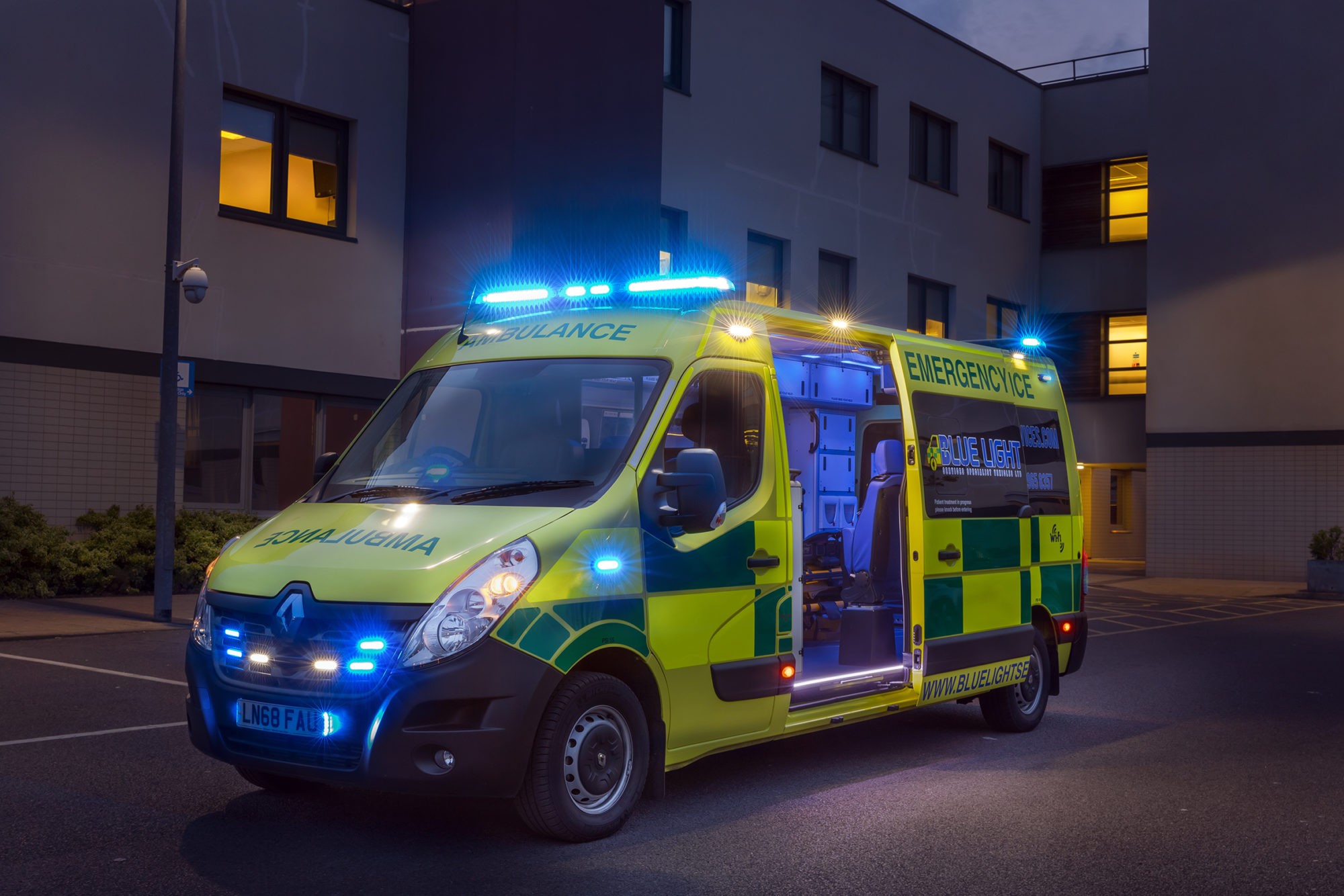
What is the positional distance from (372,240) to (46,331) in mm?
5220

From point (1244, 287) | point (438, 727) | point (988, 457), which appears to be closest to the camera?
point (438, 727)

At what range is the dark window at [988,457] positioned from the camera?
865 centimetres

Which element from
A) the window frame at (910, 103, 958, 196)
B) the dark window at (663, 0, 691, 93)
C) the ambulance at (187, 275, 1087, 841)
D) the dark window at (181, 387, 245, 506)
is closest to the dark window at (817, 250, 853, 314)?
the window frame at (910, 103, 958, 196)

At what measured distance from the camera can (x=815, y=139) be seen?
26172 millimetres

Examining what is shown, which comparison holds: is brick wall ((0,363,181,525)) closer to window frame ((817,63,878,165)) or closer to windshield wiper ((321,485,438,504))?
windshield wiper ((321,485,438,504))

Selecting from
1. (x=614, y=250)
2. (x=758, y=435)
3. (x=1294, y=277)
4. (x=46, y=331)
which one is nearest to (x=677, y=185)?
(x=614, y=250)

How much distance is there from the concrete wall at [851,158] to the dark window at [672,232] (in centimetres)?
18

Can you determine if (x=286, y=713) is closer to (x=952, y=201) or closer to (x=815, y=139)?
(x=815, y=139)

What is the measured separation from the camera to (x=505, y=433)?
687 centimetres

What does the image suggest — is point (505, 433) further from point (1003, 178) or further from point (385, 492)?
point (1003, 178)

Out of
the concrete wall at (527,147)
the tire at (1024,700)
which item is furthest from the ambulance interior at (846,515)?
the concrete wall at (527,147)

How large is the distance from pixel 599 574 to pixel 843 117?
73.4 feet

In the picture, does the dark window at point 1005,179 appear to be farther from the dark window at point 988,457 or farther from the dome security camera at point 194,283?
the dark window at point 988,457

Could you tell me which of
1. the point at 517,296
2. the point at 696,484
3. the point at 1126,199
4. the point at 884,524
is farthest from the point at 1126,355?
the point at 696,484
